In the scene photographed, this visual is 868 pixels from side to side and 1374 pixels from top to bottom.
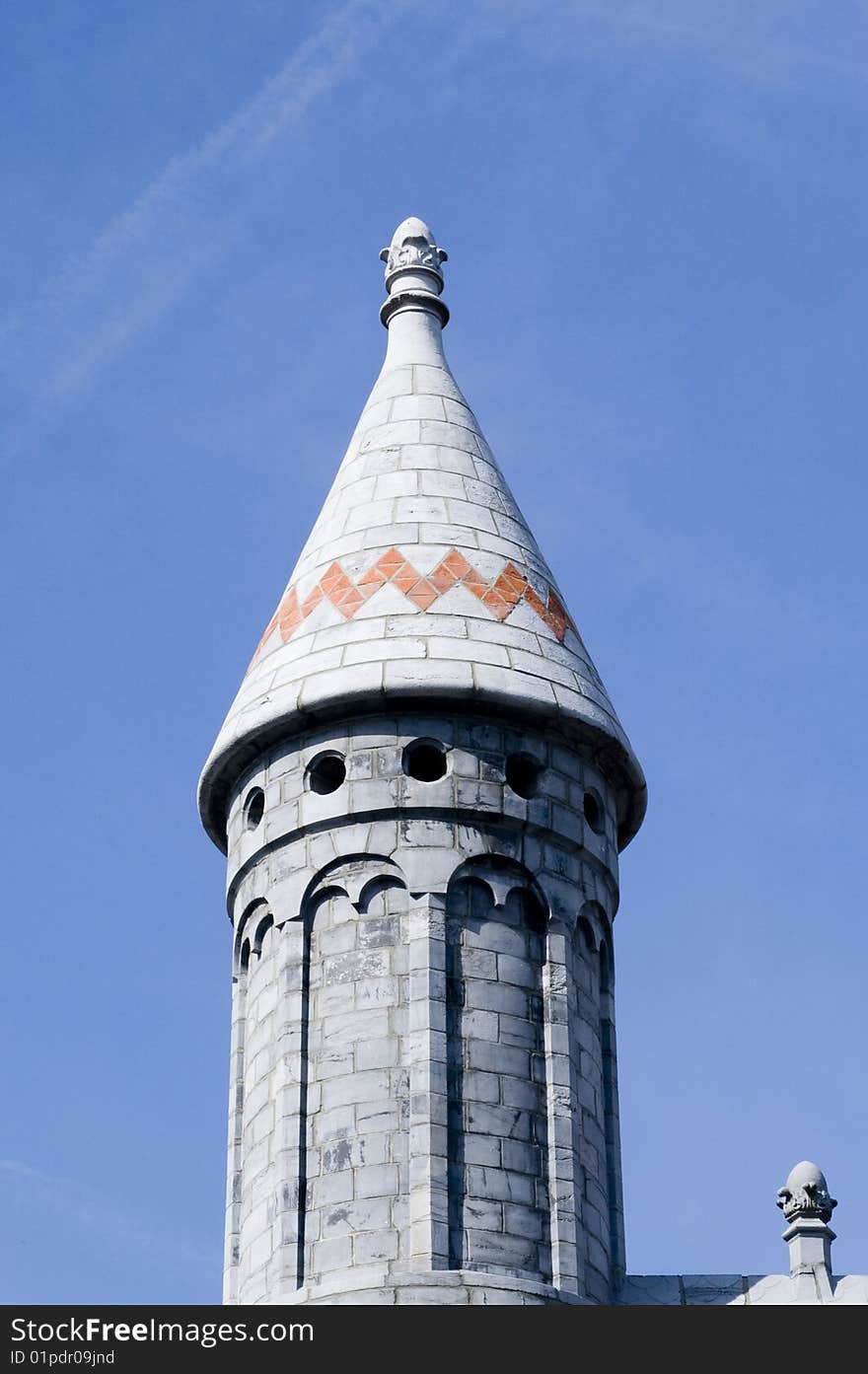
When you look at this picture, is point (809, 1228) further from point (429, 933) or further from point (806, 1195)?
point (429, 933)

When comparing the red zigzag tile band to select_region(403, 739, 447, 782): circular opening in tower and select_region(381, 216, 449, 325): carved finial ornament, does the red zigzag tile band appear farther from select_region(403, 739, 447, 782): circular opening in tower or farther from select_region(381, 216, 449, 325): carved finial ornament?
select_region(381, 216, 449, 325): carved finial ornament

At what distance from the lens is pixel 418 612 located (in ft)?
90.3

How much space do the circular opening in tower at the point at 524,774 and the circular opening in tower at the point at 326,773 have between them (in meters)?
1.56

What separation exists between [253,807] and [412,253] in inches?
293

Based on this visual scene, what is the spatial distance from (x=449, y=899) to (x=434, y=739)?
5.20ft

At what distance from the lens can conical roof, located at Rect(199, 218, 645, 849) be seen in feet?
88.4

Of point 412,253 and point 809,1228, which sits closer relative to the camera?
point 809,1228

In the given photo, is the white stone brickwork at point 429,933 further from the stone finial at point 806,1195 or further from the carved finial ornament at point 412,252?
the carved finial ornament at point 412,252

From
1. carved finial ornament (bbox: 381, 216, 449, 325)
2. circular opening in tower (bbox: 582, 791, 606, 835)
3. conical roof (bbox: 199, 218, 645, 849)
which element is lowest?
circular opening in tower (bbox: 582, 791, 606, 835)

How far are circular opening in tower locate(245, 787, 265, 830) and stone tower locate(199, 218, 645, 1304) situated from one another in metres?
0.02

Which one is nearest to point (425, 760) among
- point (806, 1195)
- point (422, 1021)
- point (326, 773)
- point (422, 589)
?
point (326, 773)

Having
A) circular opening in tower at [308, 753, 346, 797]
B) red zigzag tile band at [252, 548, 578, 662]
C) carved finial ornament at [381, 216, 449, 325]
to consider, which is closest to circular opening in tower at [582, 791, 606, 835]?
red zigzag tile band at [252, 548, 578, 662]
